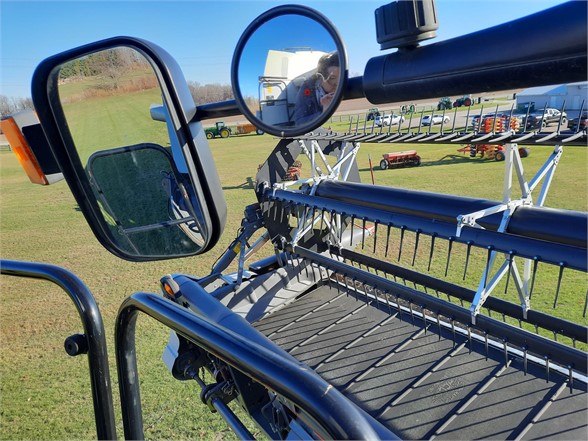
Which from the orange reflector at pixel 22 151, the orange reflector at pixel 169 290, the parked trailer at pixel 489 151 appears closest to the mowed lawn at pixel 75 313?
the orange reflector at pixel 22 151

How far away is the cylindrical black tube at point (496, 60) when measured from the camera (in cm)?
73

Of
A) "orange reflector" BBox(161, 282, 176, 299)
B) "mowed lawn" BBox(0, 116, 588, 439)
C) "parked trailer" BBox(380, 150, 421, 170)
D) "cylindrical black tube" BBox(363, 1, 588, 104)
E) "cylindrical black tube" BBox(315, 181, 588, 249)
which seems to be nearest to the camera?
"cylindrical black tube" BBox(363, 1, 588, 104)

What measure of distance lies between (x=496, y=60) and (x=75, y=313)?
679 cm

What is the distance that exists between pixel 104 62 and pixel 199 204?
778 millimetres

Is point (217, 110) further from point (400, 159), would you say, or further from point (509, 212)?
point (400, 159)

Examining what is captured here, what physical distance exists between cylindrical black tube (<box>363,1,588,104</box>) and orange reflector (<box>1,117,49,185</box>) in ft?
4.68

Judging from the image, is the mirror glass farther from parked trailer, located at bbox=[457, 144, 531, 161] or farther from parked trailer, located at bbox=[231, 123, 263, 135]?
parked trailer, located at bbox=[457, 144, 531, 161]

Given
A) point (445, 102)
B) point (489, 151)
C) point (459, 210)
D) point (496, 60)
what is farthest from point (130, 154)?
point (489, 151)

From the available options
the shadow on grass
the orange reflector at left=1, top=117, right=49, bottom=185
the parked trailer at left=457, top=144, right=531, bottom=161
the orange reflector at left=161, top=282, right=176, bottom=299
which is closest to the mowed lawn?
the orange reflector at left=1, top=117, right=49, bottom=185

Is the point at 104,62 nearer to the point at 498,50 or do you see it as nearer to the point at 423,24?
the point at 423,24

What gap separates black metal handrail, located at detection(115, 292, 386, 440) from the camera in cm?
81

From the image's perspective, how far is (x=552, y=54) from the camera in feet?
2.45

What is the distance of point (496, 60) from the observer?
0.81m

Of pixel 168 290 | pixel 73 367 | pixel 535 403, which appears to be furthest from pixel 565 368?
pixel 73 367
